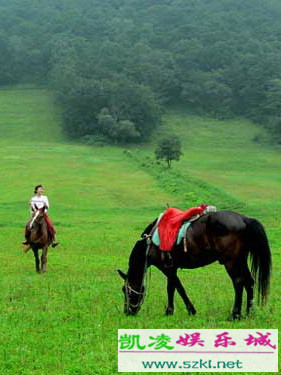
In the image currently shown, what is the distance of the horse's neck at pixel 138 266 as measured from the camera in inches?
393

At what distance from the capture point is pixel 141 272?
1005 cm

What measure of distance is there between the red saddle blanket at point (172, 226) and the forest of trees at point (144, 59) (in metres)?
69.6

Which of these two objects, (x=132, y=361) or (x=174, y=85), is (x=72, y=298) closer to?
(x=132, y=361)

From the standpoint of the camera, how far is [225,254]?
364 inches

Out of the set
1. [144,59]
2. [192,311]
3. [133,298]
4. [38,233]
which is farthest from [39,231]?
[144,59]

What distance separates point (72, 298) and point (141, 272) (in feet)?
5.84

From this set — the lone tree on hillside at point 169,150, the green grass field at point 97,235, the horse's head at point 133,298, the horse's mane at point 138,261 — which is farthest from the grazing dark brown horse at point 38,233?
the lone tree on hillside at point 169,150

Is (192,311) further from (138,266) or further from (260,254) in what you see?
(260,254)

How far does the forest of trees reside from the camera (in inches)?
3460

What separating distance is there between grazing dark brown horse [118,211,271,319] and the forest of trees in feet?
229

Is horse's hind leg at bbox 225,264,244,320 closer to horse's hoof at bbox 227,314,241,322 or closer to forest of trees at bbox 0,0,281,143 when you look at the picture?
horse's hoof at bbox 227,314,241,322

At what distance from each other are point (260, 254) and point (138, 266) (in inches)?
93.2

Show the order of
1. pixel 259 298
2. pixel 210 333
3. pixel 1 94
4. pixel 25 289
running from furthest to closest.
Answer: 1. pixel 1 94
2. pixel 25 289
3. pixel 259 298
4. pixel 210 333

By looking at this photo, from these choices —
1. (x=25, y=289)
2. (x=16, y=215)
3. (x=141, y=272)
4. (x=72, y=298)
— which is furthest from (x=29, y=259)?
(x=16, y=215)
